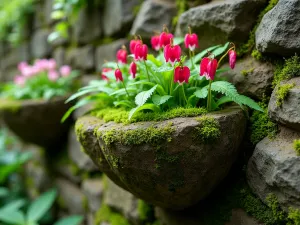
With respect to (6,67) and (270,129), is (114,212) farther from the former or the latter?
(6,67)

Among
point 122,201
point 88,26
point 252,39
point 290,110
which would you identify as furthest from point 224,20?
point 88,26

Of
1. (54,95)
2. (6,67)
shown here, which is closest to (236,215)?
(54,95)

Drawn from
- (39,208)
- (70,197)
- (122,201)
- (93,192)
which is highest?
(122,201)

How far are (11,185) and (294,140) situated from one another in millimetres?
2928

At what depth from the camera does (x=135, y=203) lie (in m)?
1.69

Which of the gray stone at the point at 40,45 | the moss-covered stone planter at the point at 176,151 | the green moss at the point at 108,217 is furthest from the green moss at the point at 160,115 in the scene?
the gray stone at the point at 40,45

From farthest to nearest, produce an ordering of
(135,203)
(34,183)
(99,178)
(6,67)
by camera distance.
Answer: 1. (6,67)
2. (34,183)
3. (99,178)
4. (135,203)

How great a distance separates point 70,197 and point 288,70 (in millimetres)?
1943

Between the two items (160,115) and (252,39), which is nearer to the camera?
(160,115)

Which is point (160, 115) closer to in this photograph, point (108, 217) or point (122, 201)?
point (122, 201)

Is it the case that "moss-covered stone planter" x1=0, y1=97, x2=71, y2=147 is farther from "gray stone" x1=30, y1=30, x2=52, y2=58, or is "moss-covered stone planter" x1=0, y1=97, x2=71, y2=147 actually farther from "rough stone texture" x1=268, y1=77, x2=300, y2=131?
"rough stone texture" x1=268, y1=77, x2=300, y2=131

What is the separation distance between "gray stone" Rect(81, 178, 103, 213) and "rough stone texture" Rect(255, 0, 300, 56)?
142cm

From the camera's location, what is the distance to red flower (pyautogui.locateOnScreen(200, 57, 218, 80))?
106 centimetres

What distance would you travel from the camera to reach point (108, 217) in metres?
1.91
